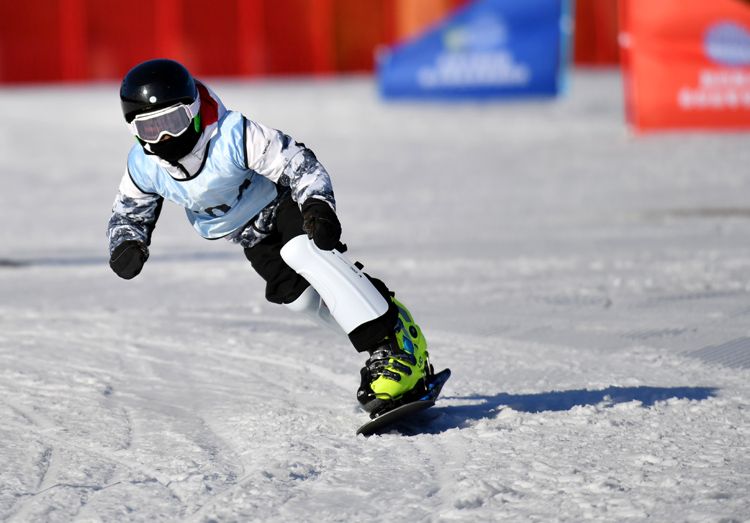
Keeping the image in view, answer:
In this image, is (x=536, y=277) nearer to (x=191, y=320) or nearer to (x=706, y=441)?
(x=191, y=320)

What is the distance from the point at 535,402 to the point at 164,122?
71.7 inches

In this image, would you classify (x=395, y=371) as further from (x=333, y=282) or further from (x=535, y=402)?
(x=535, y=402)

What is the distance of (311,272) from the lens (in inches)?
164

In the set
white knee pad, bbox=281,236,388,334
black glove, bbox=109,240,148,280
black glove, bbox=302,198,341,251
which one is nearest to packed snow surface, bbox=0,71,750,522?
white knee pad, bbox=281,236,388,334

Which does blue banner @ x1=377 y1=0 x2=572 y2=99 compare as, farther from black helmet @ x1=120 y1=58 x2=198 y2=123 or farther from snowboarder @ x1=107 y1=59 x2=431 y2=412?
black helmet @ x1=120 y1=58 x2=198 y2=123

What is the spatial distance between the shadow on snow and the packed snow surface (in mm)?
17

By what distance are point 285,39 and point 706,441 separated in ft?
66.0

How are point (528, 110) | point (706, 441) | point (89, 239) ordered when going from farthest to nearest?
point (528, 110) < point (89, 239) < point (706, 441)

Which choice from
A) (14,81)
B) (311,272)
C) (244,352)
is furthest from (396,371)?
(14,81)

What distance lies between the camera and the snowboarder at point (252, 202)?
4078 millimetres

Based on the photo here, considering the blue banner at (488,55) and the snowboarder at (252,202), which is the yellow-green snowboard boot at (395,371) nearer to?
the snowboarder at (252,202)

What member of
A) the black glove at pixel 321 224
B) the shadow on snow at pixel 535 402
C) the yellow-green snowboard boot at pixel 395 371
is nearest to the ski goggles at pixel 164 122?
the black glove at pixel 321 224

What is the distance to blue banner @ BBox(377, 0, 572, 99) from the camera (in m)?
16.7

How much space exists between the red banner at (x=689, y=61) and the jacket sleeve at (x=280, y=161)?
10430 mm
